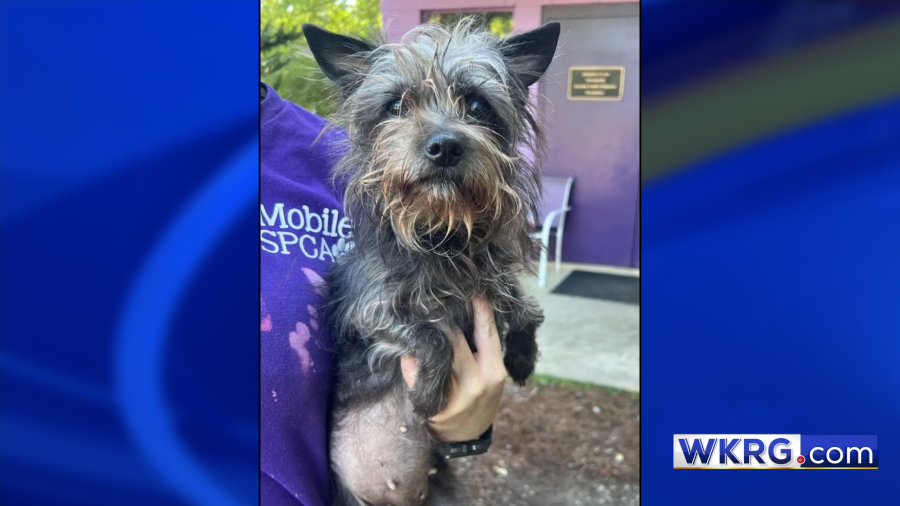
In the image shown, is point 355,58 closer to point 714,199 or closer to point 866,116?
point 714,199

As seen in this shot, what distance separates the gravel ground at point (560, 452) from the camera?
6.81 ft

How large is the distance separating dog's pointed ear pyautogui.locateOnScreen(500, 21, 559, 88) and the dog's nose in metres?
0.33

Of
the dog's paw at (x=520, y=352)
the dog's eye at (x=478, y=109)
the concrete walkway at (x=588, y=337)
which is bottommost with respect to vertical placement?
the concrete walkway at (x=588, y=337)

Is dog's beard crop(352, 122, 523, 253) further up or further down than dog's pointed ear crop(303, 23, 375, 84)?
further down

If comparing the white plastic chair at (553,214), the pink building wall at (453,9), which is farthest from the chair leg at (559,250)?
the pink building wall at (453,9)

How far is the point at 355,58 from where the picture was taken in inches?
58.2

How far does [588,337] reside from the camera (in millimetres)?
2971

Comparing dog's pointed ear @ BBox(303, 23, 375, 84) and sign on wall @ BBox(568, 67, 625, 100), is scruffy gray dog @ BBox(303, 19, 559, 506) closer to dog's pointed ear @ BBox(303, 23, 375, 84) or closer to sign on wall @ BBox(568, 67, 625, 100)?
dog's pointed ear @ BBox(303, 23, 375, 84)

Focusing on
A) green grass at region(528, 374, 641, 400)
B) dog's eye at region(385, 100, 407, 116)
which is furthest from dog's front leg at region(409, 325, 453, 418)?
green grass at region(528, 374, 641, 400)

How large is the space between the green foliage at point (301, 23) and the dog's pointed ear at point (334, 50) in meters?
0.08

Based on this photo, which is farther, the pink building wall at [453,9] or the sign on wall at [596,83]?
the sign on wall at [596,83]

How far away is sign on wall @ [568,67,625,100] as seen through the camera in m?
1.78

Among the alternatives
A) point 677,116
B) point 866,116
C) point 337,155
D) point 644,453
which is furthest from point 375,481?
point 866,116

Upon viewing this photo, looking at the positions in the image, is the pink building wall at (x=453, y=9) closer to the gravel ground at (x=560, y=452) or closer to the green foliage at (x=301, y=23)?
the green foliage at (x=301, y=23)
